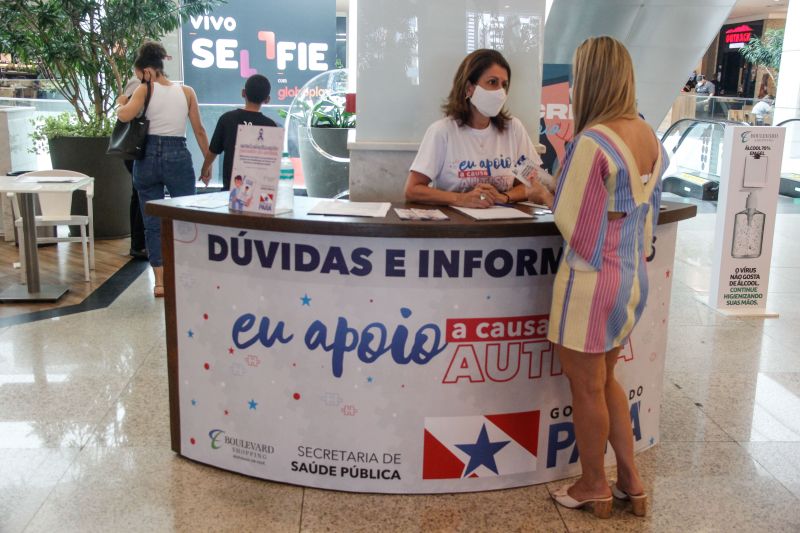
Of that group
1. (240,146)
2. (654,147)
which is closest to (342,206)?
(240,146)

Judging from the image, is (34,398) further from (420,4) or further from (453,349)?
(420,4)

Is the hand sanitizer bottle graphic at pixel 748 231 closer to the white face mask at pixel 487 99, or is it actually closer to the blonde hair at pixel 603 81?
the white face mask at pixel 487 99

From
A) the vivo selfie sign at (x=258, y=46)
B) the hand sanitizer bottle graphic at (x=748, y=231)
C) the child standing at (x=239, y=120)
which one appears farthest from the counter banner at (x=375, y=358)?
the vivo selfie sign at (x=258, y=46)

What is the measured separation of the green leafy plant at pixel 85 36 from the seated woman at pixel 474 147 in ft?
15.3

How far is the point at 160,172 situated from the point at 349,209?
2.66 m

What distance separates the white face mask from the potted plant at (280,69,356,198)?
15.2 feet

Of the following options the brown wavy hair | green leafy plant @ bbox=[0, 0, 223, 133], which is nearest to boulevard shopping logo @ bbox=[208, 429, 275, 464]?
the brown wavy hair

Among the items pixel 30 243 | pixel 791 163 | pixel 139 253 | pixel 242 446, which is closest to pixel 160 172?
pixel 30 243

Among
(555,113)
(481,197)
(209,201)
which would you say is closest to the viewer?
(209,201)

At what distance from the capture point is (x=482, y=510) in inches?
103

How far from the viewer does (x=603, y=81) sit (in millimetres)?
2318

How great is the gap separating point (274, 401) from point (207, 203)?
789mm

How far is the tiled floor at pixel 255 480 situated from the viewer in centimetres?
254

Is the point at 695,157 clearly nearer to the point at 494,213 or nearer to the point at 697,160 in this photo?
the point at 697,160
